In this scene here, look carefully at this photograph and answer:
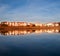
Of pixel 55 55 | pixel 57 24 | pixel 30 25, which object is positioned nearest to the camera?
pixel 55 55

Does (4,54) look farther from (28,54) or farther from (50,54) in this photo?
(50,54)

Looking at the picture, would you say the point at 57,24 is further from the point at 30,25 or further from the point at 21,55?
the point at 21,55

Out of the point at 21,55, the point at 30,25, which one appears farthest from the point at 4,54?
the point at 30,25

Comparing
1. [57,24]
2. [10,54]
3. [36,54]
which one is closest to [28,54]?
[36,54]

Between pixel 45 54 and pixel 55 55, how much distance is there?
79 cm

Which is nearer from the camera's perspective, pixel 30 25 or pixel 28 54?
pixel 28 54

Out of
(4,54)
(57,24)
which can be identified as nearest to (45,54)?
(4,54)

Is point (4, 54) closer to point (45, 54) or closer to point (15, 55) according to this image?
point (15, 55)

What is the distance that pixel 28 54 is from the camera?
12586 millimetres

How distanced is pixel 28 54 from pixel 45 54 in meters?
1.31

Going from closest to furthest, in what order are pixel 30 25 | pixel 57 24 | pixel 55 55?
pixel 55 55 < pixel 30 25 < pixel 57 24

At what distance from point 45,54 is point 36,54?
70 cm

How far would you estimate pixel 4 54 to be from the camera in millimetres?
12516

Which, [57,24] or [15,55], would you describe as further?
[57,24]
